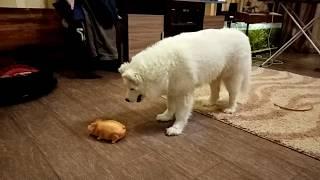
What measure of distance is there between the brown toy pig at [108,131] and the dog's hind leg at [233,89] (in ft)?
2.59

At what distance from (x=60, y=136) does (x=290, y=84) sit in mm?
2173

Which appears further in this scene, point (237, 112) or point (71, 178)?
point (237, 112)

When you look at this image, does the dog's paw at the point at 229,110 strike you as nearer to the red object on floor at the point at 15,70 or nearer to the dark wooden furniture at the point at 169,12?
the dark wooden furniture at the point at 169,12

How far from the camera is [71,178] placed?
107 cm

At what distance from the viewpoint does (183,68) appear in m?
1.37

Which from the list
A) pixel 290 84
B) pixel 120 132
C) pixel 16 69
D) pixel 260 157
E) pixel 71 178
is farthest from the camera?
pixel 290 84

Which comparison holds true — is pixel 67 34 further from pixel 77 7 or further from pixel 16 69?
pixel 16 69

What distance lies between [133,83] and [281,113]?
1.11 m

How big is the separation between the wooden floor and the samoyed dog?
150 millimetres

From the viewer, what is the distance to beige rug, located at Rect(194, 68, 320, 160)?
1.44 m

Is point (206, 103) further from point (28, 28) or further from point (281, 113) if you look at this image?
point (28, 28)

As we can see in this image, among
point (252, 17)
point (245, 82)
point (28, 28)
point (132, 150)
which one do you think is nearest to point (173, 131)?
point (132, 150)

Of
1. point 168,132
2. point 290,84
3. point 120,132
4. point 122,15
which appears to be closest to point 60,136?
point 120,132

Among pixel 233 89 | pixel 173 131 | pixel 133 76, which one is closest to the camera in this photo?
pixel 133 76
